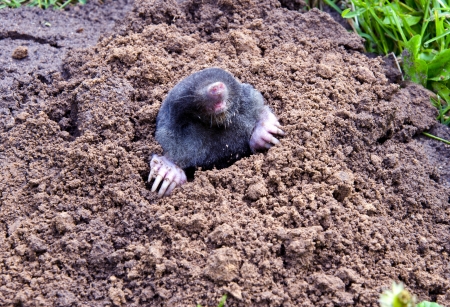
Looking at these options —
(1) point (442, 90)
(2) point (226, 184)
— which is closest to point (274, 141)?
(2) point (226, 184)

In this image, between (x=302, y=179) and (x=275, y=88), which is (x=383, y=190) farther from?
(x=275, y=88)

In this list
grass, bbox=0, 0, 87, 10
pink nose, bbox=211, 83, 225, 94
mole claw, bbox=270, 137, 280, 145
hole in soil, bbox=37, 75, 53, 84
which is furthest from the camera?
grass, bbox=0, 0, 87, 10

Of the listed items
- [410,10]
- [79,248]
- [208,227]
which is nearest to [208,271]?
[208,227]

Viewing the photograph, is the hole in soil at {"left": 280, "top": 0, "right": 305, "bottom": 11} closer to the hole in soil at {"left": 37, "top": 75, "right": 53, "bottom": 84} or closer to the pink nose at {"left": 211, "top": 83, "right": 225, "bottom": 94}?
the pink nose at {"left": 211, "top": 83, "right": 225, "bottom": 94}

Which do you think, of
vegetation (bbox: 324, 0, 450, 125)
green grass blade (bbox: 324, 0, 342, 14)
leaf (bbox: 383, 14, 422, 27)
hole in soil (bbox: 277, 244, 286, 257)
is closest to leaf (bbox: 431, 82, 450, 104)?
vegetation (bbox: 324, 0, 450, 125)

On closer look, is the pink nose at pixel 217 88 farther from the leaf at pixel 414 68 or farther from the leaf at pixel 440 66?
the leaf at pixel 440 66

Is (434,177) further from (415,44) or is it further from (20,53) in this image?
(20,53)
